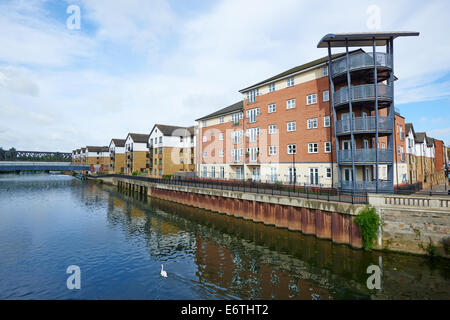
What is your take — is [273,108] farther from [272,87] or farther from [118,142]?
[118,142]

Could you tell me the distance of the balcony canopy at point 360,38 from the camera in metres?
20.4

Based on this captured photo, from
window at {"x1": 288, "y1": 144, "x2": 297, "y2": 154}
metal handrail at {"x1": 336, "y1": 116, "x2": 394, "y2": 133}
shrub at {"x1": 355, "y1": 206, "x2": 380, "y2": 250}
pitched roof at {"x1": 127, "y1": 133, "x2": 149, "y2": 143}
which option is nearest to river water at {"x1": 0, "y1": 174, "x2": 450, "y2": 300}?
shrub at {"x1": 355, "y1": 206, "x2": 380, "y2": 250}

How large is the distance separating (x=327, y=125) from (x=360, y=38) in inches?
351

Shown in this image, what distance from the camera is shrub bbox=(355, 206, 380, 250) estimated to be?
1588 cm

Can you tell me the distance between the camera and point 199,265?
50.1ft

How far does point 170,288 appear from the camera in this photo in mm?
12461

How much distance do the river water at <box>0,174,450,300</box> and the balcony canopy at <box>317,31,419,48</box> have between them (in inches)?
728

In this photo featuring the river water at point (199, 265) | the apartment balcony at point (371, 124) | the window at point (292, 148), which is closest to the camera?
the river water at point (199, 265)

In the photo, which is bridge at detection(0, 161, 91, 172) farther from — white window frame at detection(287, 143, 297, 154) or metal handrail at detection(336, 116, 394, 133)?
metal handrail at detection(336, 116, 394, 133)

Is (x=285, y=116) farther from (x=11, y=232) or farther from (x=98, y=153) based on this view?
(x=98, y=153)

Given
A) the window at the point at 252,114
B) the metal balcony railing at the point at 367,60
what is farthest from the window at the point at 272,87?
the metal balcony railing at the point at 367,60

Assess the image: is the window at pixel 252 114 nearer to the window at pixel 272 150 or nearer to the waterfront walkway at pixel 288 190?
the window at pixel 272 150

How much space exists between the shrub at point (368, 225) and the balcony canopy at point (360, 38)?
1559 cm
